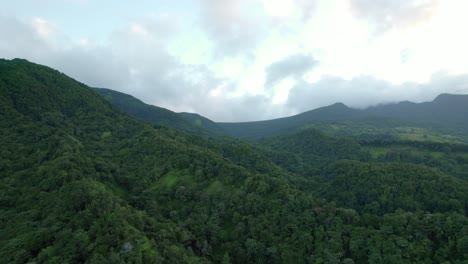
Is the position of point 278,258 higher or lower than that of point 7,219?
lower

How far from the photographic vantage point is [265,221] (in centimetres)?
10131

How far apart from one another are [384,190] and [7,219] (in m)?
144

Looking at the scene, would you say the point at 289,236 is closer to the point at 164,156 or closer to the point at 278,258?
the point at 278,258

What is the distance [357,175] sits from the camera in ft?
495

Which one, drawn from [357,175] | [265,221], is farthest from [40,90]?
[357,175]

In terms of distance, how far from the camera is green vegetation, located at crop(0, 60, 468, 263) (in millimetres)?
76788

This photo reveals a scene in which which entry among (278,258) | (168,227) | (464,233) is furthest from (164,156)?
(464,233)

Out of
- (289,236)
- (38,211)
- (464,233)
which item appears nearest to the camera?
(464,233)

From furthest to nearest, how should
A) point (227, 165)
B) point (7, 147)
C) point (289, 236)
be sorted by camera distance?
1. point (227, 165)
2. point (7, 147)
3. point (289, 236)

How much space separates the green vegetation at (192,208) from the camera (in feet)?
252

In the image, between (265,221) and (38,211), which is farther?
(265,221)

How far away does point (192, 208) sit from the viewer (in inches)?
4508

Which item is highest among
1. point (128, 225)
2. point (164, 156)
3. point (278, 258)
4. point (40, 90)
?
point (40, 90)

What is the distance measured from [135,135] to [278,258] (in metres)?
129
